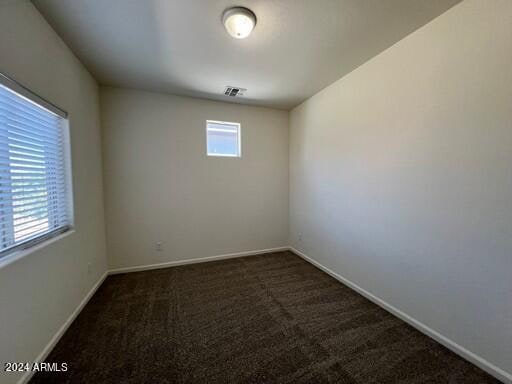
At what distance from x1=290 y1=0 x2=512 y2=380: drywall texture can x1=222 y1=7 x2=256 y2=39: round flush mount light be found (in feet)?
4.67

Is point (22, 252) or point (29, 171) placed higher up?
point (29, 171)

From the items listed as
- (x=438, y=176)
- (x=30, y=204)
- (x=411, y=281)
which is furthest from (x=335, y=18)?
(x=30, y=204)

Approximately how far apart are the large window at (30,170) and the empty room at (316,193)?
15 mm

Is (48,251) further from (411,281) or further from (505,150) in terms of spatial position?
(505,150)

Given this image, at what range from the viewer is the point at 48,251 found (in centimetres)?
162

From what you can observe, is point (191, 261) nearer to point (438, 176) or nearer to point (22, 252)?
point (22, 252)

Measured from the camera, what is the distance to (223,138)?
137 inches

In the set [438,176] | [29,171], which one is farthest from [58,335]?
[438,176]

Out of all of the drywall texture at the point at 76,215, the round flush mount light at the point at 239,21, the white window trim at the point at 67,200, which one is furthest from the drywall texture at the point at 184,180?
the round flush mount light at the point at 239,21

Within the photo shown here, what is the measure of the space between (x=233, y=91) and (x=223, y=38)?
1.11 m

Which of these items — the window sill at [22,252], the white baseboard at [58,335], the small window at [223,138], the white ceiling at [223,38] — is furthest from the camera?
the small window at [223,138]

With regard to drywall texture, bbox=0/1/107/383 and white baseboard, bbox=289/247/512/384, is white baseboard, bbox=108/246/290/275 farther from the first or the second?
white baseboard, bbox=289/247/512/384

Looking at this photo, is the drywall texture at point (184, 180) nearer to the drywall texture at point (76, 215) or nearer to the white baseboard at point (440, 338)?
the drywall texture at point (76, 215)

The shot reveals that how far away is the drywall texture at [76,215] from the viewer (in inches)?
50.6
